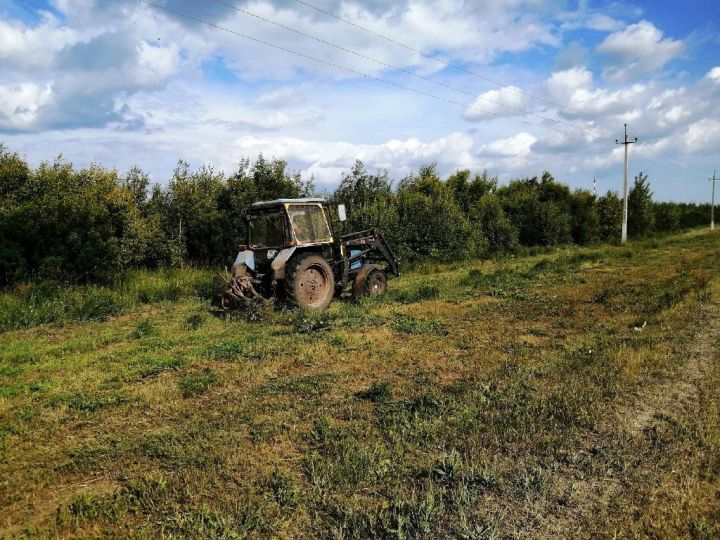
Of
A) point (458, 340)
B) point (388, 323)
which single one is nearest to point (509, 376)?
point (458, 340)

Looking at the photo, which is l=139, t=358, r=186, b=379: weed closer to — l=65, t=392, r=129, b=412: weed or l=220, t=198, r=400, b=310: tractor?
l=65, t=392, r=129, b=412: weed

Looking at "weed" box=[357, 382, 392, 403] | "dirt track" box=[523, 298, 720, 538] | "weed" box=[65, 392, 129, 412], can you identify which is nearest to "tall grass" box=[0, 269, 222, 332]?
"weed" box=[65, 392, 129, 412]

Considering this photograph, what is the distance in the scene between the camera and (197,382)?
576 cm

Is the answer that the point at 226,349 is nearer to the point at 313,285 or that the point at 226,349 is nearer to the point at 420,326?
the point at 420,326

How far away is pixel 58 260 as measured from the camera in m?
12.0

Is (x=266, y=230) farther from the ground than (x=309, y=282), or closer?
farther from the ground

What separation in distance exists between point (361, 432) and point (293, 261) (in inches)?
231

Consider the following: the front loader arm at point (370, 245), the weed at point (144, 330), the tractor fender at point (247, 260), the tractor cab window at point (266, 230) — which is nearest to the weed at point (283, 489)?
the weed at point (144, 330)

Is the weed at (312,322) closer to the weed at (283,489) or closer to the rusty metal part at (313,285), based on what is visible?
the rusty metal part at (313,285)

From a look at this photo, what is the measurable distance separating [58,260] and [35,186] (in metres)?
3.31

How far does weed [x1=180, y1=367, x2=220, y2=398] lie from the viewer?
18.1ft

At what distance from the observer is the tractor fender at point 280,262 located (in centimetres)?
971

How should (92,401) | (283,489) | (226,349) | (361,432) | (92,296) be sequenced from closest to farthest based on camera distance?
(283,489), (361,432), (92,401), (226,349), (92,296)

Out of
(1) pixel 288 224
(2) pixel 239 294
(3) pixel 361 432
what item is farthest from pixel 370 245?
(3) pixel 361 432
